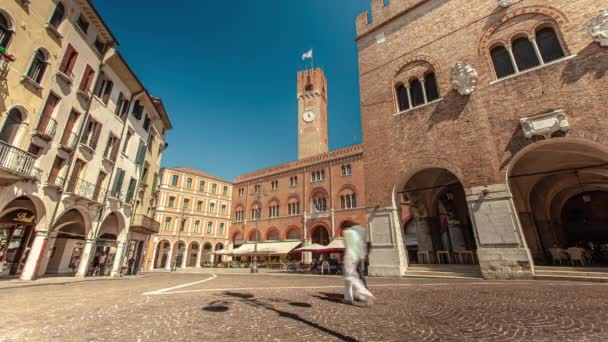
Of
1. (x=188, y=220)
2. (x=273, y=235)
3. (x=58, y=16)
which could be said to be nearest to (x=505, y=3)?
(x=58, y=16)

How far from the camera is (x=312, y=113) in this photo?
157ft

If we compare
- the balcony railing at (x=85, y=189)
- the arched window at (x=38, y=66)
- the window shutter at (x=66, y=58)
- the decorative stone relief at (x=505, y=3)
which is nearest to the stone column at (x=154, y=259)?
the balcony railing at (x=85, y=189)

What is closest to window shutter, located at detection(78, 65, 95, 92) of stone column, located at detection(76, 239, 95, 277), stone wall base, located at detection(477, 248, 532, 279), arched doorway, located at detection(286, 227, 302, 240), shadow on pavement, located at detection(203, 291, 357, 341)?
stone column, located at detection(76, 239, 95, 277)

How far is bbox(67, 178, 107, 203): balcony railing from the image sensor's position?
1320 cm

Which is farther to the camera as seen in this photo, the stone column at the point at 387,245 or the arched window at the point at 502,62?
the stone column at the point at 387,245

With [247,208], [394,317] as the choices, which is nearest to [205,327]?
[394,317]

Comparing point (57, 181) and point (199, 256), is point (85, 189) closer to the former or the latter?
point (57, 181)

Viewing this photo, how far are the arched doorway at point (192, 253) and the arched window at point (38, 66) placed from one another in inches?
1271

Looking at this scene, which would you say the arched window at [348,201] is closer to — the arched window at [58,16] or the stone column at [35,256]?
the stone column at [35,256]

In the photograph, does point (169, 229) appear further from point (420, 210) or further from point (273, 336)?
point (273, 336)

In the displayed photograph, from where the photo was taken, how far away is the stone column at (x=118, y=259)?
16.8m

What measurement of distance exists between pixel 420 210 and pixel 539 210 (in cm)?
679

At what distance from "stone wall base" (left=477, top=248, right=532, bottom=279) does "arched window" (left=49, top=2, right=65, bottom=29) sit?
2118 centimetres

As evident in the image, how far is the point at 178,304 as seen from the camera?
5.66 metres
